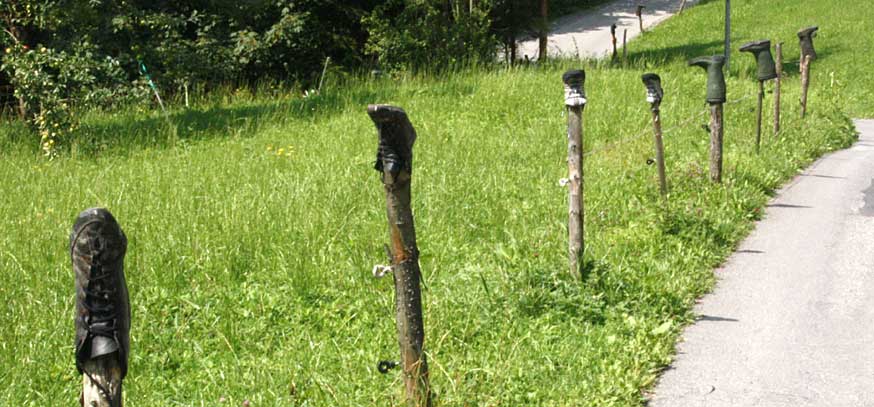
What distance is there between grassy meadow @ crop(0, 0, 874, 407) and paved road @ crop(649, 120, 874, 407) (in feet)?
0.66

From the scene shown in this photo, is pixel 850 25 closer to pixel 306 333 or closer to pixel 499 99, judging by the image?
pixel 499 99

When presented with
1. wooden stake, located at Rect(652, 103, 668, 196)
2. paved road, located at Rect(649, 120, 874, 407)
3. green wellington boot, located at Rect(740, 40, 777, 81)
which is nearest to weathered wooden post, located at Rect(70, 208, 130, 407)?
paved road, located at Rect(649, 120, 874, 407)

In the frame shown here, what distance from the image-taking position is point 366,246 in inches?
285

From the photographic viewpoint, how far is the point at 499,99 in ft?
47.3

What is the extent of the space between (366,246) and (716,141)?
406 cm

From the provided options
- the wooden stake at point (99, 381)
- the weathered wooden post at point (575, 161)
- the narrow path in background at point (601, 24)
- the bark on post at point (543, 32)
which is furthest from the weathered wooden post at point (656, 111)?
the narrow path in background at point (601, 24)

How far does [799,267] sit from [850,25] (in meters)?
26.6

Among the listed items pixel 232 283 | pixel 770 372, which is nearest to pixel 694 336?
pixel 770 372

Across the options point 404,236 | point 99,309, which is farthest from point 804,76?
point 99,309

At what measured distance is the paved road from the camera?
5.32 m

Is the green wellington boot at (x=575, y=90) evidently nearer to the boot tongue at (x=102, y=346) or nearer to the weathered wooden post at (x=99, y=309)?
the weathered wooden post at (x=99, y=309)

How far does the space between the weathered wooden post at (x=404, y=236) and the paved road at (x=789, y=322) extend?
4.52 feet

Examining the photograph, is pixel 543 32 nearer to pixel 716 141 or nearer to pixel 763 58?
pixel 763 58

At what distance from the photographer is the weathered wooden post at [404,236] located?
4.36 metres
